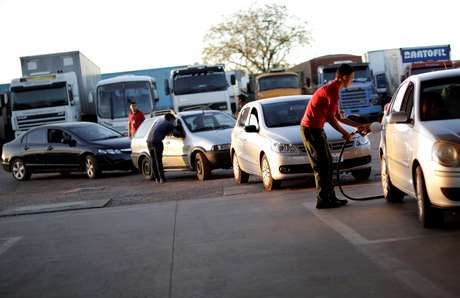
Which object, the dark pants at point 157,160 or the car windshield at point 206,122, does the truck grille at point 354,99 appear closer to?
the car windshield at point 206,122

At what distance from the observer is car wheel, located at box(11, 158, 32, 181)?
25016 millimetres

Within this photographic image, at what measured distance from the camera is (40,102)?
3484cm

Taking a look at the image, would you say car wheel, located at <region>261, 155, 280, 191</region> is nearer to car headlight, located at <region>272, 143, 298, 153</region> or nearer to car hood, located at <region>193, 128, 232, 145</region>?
car headlight, located at <region>272, 143, 298, 153</region>

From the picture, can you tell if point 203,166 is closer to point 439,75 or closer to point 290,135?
point 290,135

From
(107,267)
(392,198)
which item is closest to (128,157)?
(392,198)

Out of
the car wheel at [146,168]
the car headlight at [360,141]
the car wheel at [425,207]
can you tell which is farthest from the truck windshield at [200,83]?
the car wheel at [425,207]

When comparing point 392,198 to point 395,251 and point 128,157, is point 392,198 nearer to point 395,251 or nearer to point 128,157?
point 395,251

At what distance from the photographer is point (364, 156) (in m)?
14.8

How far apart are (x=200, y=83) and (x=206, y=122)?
14.0 metres

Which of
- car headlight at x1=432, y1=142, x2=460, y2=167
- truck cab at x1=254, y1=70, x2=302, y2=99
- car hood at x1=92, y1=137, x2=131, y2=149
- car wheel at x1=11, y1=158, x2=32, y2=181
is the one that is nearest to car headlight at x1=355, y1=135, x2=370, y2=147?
car headlight at x1=432, y1=142, x2=460, y2=167

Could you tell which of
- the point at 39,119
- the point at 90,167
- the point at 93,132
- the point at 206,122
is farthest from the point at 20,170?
the point at 39,119

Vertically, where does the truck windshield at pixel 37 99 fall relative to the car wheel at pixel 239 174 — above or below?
above

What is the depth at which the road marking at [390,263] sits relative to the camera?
6434 mm

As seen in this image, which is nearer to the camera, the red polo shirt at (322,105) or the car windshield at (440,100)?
the car windshield at (440,100)
